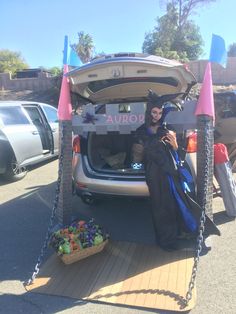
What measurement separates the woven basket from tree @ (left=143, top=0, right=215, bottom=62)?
4749 centimetres

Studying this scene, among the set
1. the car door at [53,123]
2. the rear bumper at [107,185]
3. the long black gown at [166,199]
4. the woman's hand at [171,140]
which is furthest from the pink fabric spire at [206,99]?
the car door at [53,123]

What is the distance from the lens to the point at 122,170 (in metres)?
4.71

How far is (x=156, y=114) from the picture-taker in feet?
13.4

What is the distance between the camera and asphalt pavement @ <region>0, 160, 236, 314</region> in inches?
123

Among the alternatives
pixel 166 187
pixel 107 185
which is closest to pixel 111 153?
pixel 107 185

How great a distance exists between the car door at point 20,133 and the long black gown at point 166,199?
395 cm

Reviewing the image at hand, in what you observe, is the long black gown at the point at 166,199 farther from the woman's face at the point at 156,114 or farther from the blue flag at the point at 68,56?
the blue flag at the point at 68,56

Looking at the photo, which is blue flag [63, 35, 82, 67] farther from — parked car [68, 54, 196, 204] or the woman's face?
the woman's face

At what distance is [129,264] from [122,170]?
1.29 m

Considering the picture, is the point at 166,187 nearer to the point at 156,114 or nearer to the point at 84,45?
the point at 156,114

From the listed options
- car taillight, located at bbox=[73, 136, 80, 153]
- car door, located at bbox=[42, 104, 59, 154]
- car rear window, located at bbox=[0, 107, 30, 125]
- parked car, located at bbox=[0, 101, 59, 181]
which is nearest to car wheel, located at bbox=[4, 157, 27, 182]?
parked car, located at bbox=[0, 101, 59, 181]

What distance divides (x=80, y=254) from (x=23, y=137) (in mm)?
4350

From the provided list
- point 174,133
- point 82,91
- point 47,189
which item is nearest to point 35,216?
point 47,189

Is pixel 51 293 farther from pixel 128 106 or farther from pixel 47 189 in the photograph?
pixel 47 189
